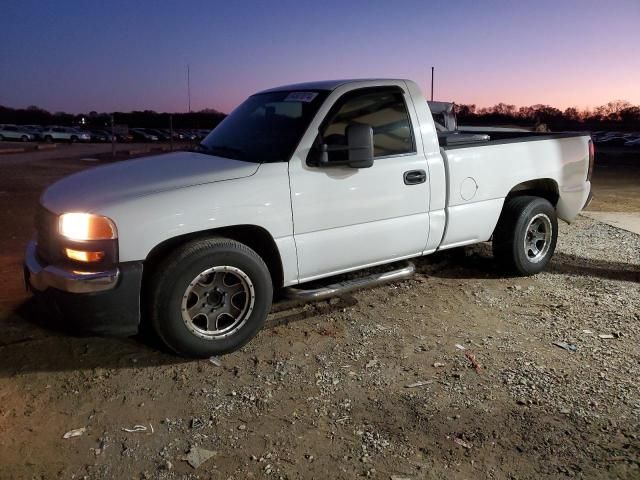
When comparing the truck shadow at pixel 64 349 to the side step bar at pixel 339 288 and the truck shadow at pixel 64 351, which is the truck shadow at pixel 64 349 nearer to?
the truck shadow at pixel 64 351

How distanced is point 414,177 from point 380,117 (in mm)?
569

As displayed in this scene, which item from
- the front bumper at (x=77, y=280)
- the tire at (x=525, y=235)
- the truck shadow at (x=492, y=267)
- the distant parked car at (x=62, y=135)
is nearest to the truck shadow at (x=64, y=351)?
the front bumper at (x=77, y=280)

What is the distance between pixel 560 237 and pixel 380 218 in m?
4.38

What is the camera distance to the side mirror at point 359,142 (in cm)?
378

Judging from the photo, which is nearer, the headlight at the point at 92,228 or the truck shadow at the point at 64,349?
the headlight at the point at 92,228

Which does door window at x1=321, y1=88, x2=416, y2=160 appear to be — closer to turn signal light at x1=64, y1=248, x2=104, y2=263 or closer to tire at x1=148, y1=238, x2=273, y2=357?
tire at x1=148, y1=238, x2=273, y2=357

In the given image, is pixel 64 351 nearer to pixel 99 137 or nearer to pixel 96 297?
pixel 96 297

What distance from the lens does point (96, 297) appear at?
322 cm

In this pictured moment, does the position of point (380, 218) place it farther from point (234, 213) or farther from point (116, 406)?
point (116, 406)

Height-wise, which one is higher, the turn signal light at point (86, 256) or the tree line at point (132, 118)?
the tree line at point (132, 118)

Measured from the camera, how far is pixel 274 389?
3320 millimetres

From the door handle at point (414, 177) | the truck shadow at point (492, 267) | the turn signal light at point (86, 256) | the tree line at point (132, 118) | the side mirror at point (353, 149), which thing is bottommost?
the truck shadow at point (492, 267)

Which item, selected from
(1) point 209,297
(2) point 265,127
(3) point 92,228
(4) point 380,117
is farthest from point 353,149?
(3) point 92,228

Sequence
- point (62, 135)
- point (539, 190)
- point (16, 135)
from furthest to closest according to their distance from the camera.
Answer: point (62, 135) → point (16, 135) → point (539, 190)
